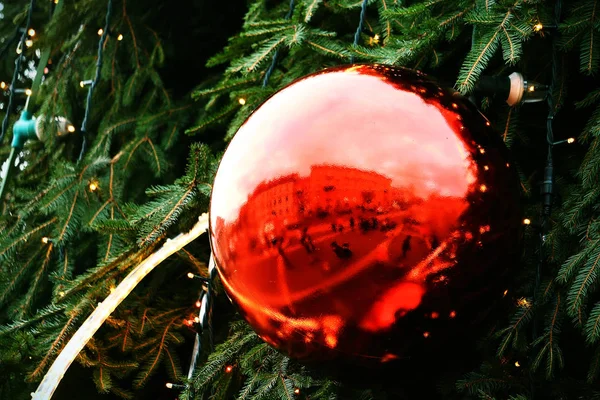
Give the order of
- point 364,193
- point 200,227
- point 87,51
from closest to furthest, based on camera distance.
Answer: point 364,193 → point 200,227 → point 87,51

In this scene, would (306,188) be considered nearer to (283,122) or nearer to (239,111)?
(283,122)

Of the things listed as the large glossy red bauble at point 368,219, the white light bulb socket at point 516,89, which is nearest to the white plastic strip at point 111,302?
the large glossy red bauble at point 368,219

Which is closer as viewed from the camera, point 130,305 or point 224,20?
point 130,305

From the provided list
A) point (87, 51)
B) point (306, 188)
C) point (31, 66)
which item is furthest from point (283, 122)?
point (31, 66)

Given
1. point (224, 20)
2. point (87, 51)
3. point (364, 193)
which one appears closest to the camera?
point (364, 193)

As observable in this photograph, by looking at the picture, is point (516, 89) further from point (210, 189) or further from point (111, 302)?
point (111, 302)

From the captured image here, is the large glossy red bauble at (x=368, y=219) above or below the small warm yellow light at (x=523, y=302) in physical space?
above

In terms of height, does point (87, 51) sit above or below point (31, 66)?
above

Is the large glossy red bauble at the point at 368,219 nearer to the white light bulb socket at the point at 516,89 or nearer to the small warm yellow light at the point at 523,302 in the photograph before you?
the white light bulb socket at the point at 516,89

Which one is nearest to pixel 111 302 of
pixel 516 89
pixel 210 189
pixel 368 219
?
pixel 210 189
